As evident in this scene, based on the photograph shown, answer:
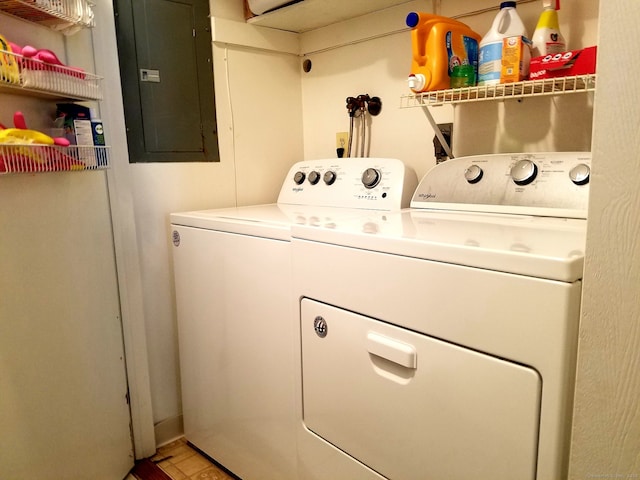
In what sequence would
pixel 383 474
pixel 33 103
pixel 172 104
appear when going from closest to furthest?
pixel 383 474 → pixel 33 103 → pixel 172 104

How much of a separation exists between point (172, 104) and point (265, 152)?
47cm

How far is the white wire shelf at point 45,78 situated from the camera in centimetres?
106

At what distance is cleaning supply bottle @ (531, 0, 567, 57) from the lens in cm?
125

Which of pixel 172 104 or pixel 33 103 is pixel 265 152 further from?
pixel 33 103

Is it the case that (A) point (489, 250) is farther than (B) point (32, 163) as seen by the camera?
No

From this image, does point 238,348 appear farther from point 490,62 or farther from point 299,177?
point 490,62

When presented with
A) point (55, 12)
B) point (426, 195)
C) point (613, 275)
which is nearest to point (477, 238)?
point (613, 275)

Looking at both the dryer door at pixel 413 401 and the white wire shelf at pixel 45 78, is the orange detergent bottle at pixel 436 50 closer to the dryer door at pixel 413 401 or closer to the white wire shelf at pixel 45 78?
the dryer door at pixel 413 401

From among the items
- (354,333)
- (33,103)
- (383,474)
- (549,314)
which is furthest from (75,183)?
(549,314)

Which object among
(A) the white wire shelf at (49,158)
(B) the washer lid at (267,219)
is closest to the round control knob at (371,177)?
(B) the washer lid at (267,219)

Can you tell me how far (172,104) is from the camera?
1756 millimetres

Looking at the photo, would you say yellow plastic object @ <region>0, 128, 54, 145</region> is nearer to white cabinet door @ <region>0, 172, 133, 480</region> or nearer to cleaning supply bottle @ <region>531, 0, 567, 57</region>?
white cabinet door @ <region>0, 172, 133, 480</region>

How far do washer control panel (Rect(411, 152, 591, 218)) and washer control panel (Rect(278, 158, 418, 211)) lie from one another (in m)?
0.09

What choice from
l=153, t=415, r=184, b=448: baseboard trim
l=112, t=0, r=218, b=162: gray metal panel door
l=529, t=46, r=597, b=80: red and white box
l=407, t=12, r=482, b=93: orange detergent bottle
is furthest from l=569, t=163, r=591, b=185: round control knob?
l=153, t=415, r=184, b=448: baseboard trim
